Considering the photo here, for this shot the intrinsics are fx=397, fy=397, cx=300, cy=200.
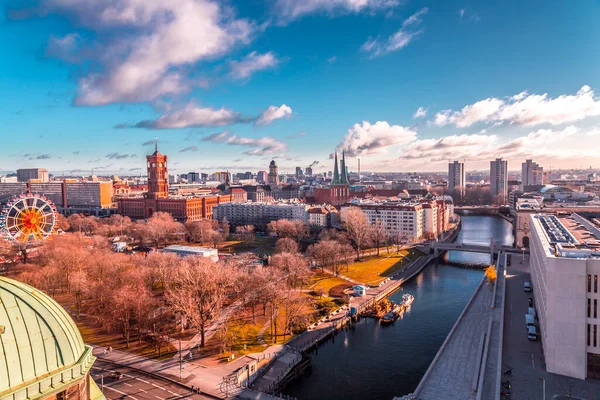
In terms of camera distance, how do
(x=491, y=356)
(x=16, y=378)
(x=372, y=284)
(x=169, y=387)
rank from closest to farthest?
(x=16, y=378), (x=169, y=387), (x=491, y=356), (x=372, y=284)

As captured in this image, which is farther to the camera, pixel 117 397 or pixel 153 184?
pixel 153 184

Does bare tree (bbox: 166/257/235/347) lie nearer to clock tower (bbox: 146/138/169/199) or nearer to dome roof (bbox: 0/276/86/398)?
dome roof (bbox: 0/276/86/398)

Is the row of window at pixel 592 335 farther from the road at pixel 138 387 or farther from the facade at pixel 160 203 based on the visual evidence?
the facade at pixel 160 203

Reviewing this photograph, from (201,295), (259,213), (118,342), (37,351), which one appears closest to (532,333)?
(201,295)

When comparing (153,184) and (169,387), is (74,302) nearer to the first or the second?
(169,387)

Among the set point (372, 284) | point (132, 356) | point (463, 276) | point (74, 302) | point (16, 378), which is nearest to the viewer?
point (16, 378)

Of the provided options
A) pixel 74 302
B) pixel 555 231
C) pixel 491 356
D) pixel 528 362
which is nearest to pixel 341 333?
pixel 491 356
